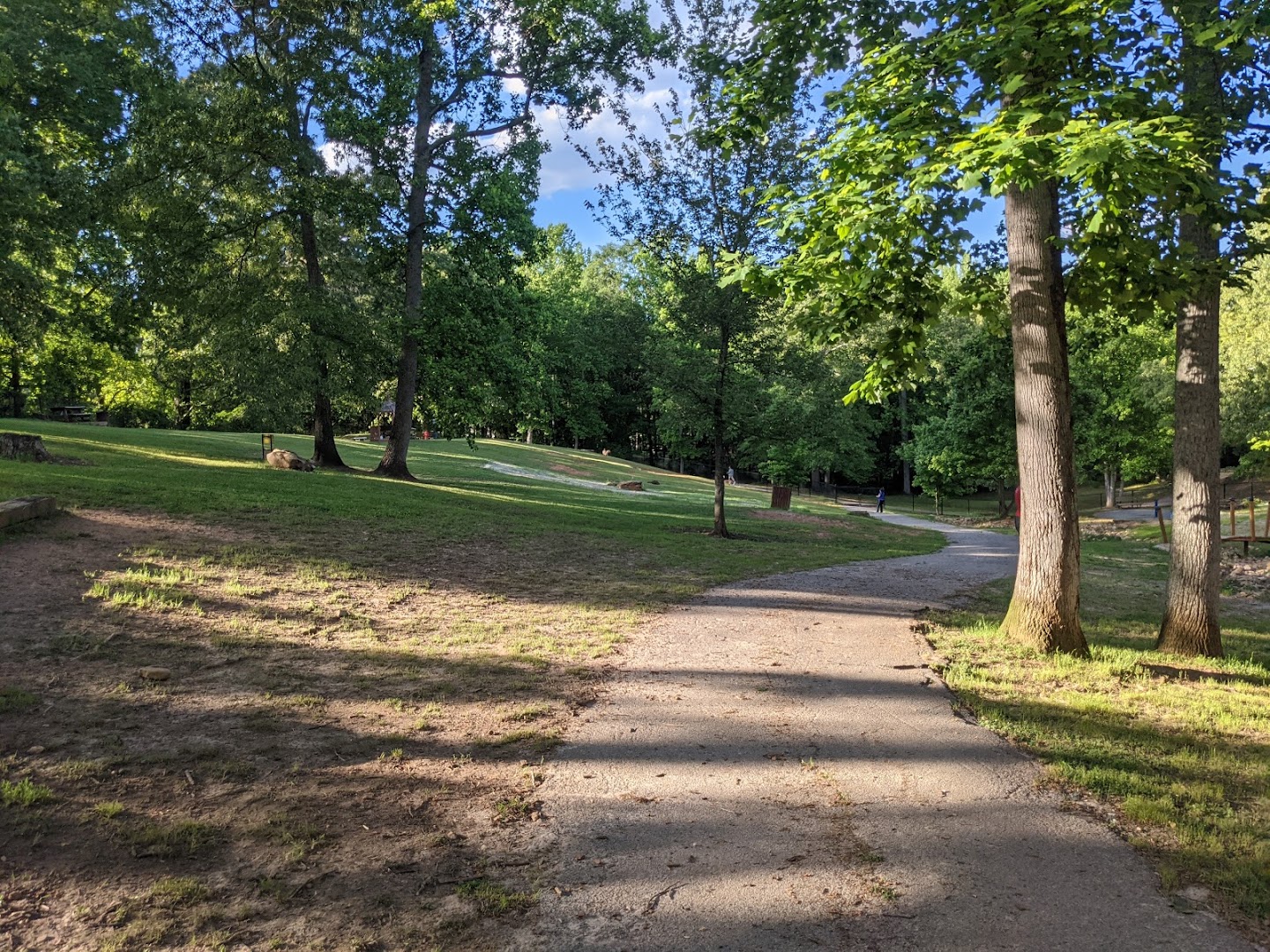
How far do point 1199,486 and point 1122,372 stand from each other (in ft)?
120

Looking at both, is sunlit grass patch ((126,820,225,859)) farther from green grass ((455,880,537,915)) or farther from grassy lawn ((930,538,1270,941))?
grassy lawn ((930,538,1270,941))

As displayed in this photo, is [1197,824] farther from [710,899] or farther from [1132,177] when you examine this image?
[1132,177]

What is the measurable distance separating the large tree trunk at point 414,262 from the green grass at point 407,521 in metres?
1.60

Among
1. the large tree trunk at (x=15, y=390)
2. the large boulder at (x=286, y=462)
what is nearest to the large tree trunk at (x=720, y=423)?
→ the large boulder at (x=286, y=462)

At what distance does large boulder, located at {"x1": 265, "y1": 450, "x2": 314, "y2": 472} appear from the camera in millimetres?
19062

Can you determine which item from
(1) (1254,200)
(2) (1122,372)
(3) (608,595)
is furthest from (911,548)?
(2) (1122,372)

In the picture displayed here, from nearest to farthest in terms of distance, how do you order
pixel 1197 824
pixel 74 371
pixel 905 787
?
pixel 1197 824
pixel 905 787
pixel 74 371

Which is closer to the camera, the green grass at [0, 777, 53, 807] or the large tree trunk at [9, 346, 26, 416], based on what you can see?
the green grass at [0, 777, 53, 807]

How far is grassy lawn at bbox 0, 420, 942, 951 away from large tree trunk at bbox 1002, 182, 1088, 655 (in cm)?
399

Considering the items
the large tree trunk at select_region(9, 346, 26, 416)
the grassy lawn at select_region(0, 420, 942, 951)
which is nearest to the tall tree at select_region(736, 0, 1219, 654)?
the grassy lawn at select_region(0, 420, 942, 951)

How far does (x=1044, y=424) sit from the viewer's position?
7.29m

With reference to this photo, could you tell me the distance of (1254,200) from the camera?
267 inches

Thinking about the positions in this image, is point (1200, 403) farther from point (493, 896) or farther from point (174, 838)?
point (174, 838)

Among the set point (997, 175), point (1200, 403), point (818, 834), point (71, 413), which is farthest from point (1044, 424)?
point (71, 413)
